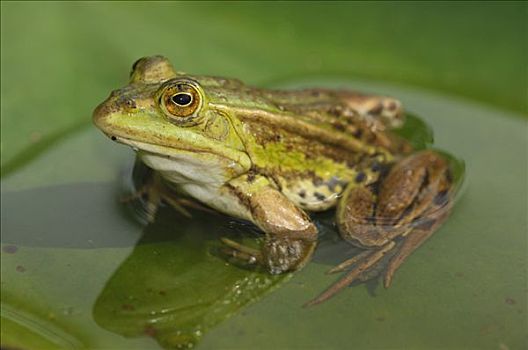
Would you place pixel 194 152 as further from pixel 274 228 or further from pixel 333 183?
pixel 333 183

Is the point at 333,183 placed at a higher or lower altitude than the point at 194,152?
lower

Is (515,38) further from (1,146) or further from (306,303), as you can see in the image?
(1,146)

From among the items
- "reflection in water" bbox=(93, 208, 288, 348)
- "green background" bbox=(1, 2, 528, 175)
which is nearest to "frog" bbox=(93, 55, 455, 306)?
"reflection in water" bbox=(93, 208, 288, 348)

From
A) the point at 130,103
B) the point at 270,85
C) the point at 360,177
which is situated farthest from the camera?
the point at 270,85

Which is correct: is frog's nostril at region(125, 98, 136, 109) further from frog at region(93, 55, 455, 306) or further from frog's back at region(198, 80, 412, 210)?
frog's back at region(198, 80, 412, 210)

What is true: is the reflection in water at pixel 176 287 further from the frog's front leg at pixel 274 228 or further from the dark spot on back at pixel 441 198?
the dark spot on back at pixel 441 198

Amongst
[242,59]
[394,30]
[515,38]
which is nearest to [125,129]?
[242,59]

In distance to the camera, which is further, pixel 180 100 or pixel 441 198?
pixel 441 198

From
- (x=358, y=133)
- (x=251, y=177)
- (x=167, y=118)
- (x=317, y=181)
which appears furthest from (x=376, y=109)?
(x=167, y=118)
